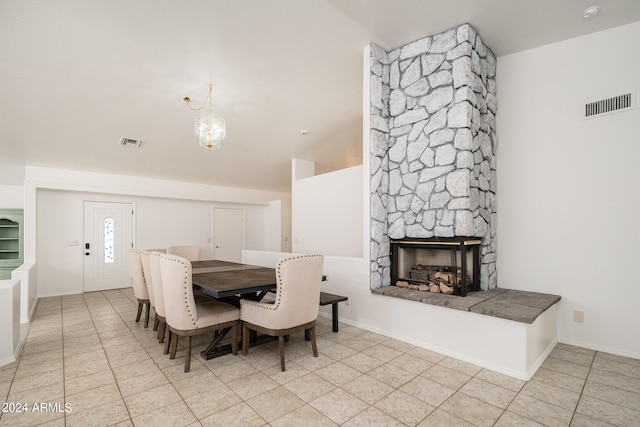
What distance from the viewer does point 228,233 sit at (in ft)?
25.8

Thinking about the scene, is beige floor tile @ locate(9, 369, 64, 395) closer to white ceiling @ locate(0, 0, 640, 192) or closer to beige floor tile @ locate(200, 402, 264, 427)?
beige floor tile @ locate(200, 402, 264, 427)

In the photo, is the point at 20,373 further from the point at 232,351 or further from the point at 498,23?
the point at 498,23

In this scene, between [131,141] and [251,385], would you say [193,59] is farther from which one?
[251,385]

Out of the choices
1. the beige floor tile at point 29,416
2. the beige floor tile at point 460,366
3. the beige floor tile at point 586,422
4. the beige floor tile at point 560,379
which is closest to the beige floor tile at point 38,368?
the beige floor tile at point 29,416

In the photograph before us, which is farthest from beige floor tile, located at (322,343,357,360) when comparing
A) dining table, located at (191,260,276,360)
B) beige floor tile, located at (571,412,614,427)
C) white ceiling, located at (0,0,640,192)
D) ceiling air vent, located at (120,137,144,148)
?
ceiling air vent, located at (120,137,144,148)

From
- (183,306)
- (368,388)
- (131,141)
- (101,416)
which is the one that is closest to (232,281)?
(183,306)

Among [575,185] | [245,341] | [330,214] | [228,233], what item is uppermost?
[575,185]

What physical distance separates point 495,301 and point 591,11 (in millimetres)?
2857

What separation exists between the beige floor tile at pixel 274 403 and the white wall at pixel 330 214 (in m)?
2.96

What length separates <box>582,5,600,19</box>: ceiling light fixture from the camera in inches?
111

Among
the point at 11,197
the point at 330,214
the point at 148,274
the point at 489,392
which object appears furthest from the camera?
the point at 11,197

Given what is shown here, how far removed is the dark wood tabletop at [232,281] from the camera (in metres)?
2.66

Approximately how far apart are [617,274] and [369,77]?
3.29 meters

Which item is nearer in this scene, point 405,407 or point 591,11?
point 405,407
